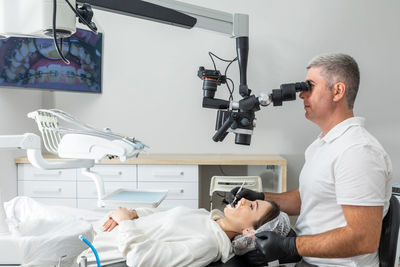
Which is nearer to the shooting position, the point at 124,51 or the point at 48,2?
the point at 48,2

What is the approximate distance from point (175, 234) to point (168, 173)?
1.38m

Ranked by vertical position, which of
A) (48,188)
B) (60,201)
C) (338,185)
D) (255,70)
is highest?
(255,70)

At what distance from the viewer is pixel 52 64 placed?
315cm

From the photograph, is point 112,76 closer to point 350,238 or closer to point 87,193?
point 87,193

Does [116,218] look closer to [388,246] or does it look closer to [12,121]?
[388,246]

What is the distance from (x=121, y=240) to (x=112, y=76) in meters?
2.36

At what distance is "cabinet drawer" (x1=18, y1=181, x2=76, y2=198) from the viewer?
2811mm

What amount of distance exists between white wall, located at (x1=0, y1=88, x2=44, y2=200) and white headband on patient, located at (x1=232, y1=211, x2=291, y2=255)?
194cm

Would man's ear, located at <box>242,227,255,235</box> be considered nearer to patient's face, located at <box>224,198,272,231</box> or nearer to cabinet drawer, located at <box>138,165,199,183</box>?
patient's face, located at <box>224,198,272,231</box>

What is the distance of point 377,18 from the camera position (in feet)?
10.5

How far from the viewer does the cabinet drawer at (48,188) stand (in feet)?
9.22

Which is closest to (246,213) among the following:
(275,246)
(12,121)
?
(275,246)

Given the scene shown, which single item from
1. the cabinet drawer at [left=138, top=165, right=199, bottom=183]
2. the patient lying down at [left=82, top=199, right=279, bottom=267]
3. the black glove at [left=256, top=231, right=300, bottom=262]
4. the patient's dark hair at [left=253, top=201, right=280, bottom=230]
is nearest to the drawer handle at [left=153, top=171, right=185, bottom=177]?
the cabinet drawer at [left=138, top=165, right=199, bottom=183]

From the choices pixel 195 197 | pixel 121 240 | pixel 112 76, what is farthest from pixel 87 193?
pixel 121 240
